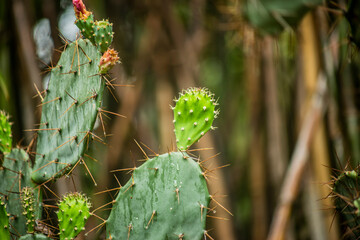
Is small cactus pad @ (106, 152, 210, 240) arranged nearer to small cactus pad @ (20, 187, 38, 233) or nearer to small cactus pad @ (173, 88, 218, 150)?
small cactus pad @ (173, 88, 218, 150)

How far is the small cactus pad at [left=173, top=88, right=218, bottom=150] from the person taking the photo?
763mm

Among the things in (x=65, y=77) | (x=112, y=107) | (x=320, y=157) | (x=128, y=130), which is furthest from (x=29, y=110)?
(x=320, y=157)

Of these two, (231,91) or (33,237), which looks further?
(231,91)

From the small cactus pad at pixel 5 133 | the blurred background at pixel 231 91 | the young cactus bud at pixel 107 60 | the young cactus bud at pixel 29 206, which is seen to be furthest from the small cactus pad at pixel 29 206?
the blurred background at pixel 231 91

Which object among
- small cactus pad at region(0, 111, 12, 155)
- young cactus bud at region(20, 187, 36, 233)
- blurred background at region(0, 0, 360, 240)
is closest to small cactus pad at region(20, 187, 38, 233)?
young cactus bud at region(20, 187, 36, 233)

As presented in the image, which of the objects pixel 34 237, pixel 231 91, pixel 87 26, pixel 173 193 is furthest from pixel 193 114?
pixel 231 91

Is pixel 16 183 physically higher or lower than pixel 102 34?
lower

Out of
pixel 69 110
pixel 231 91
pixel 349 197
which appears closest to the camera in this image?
pixel 349 197

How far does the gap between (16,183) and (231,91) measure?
227 cm

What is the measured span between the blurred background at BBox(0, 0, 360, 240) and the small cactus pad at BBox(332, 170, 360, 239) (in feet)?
1.95

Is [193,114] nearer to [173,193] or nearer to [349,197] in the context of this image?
[173,193]

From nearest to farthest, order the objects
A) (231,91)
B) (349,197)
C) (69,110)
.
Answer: (349,197) → (69,110) → (231,91)

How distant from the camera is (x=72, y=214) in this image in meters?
0.74

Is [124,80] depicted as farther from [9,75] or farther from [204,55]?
[204,55]
